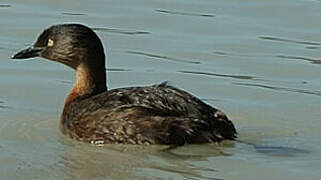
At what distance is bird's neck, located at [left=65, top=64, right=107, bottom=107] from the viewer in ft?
37.0

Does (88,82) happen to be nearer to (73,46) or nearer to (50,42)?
(73,46)

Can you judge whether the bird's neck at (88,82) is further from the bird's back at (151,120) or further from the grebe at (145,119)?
the bird's back at (151,120)

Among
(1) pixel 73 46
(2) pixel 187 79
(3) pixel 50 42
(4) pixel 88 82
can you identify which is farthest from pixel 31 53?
(2) pixel 187 79

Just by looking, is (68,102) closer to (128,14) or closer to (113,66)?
(113,66)

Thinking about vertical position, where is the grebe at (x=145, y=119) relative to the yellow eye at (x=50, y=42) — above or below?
below

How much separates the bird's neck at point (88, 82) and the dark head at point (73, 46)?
0.04m

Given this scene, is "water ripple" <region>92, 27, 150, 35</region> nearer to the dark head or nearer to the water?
the water

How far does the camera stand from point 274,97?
12.1 meters

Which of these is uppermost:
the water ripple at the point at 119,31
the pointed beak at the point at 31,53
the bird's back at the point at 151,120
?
the water ripple at the point at 119,31

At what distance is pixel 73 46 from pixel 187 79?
1.87 m

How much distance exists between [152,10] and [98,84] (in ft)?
14.6

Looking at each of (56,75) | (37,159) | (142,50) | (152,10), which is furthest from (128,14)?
(37,159)

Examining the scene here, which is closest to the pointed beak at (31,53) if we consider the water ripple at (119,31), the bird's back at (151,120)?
the bird's back at (151,120)

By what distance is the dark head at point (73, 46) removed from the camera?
36.6ft
